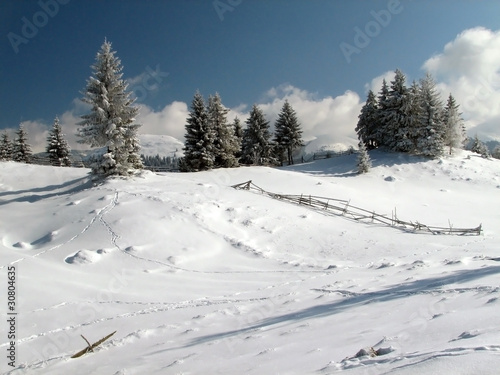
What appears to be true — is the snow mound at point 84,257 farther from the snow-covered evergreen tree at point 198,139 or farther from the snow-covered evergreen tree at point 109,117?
the snow-covered evergreen tree at point 198,139

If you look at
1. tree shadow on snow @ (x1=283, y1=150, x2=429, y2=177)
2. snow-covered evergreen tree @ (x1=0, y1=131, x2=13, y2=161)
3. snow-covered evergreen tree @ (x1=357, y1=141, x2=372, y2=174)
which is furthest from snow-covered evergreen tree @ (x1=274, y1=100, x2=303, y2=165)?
snow-covered evergreen tree @ (x1=0, y1=131, x2=13, y2=161)

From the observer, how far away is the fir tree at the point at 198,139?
41.5 metres

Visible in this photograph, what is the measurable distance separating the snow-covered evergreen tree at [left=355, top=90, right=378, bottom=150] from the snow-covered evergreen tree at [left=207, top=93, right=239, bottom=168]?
2345 cm

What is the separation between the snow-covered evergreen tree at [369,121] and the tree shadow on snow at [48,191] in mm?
43137

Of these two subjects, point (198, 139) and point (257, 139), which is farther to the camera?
point (257, 139)

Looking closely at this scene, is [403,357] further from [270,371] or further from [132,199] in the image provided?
[132,199]

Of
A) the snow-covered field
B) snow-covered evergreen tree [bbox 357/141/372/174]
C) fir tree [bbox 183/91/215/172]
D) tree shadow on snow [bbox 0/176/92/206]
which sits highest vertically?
fir tree [bbox 183/91/215/172]

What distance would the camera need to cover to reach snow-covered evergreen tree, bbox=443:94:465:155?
4669 centimetres

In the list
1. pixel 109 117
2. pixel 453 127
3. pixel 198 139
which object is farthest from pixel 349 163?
pixel 109 117

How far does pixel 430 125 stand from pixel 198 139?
31.2 m

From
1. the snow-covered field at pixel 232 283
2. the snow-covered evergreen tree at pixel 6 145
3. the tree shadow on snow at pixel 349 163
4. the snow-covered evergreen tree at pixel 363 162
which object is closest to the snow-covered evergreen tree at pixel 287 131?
the tree shadow on snow at pixel 349 163

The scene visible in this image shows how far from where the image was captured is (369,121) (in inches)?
2169

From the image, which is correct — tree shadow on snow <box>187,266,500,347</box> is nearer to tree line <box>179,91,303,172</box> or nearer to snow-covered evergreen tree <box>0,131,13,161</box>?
tree line <box>179,91,303,172</box>

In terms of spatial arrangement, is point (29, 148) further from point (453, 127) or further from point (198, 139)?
point (453, 127)
